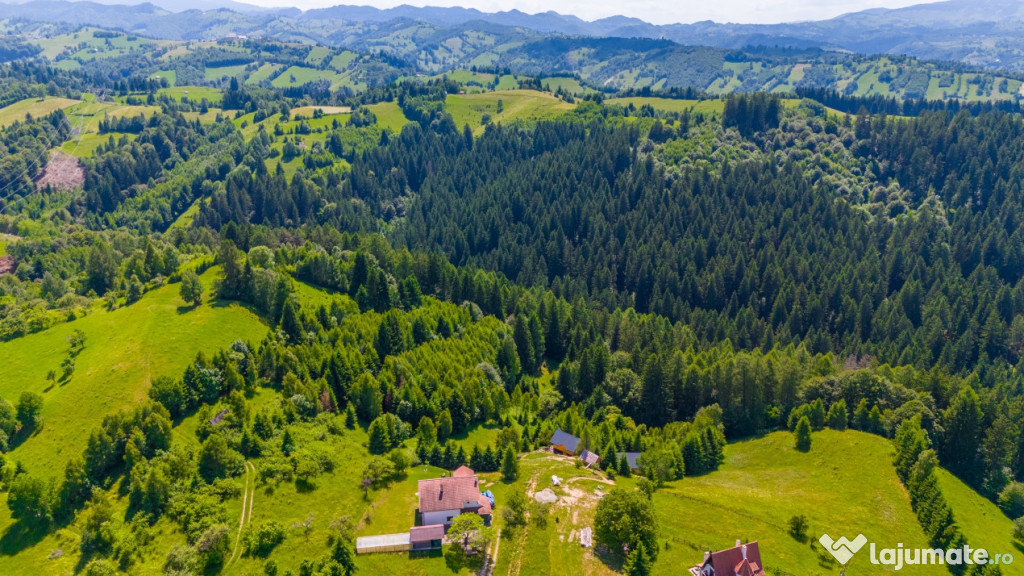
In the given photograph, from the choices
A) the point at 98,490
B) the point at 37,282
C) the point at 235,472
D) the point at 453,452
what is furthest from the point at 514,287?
the point at 37,282

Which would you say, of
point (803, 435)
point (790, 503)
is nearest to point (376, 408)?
point (790, 503)

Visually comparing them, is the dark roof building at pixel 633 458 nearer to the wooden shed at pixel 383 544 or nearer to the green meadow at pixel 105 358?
the wooden shed at pixel 383 544

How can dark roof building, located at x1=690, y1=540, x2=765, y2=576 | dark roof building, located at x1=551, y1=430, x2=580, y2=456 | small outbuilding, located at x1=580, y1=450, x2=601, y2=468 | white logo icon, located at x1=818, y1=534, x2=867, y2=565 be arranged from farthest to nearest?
1. dark roof building, located at x1=551, y1=430, x2=580, y2=456
2. small outbuilding, located at x1=580, y1=450, x2=601, y2=468
3. white logo icon, located at x1=818, y1=534, x2=867, y2=565
4. dark roof building, located at x1=690, y1=540, x2=765, y2=576

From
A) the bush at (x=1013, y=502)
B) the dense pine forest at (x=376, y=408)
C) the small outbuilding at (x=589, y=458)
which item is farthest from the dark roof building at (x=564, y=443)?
the bush at (x=1013, y=502)

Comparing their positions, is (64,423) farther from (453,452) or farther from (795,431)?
(795,431)

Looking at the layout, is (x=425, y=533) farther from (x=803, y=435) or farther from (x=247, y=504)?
(x=803, y=435)

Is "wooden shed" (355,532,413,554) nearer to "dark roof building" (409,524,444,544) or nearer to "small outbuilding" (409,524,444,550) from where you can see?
"small outbuilding" (409,524,444,550)

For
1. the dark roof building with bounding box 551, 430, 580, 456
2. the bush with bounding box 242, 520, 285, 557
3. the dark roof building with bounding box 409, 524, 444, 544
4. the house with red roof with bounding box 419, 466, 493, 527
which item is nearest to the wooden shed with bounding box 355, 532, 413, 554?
the dark roof building with bounding box 409, 524, 444, 544

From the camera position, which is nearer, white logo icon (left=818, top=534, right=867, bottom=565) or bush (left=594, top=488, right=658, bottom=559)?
bush (left=594, top=488, right=658, bottom=559)
